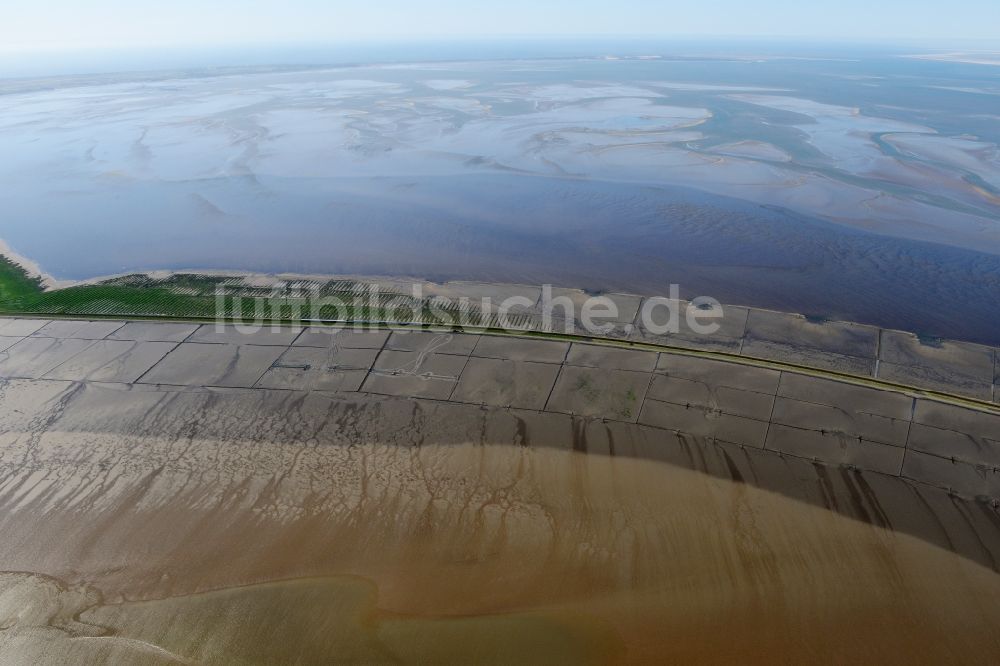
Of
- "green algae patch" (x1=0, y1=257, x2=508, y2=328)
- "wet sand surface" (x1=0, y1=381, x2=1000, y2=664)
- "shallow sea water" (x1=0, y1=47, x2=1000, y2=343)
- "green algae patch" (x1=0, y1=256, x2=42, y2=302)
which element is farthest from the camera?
"shallow sea water" (x1=0, y1=47, x2=1000, y2=343)

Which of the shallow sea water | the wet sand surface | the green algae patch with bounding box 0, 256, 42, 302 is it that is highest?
the shallow sea water

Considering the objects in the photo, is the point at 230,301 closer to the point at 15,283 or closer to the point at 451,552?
the point at 15,283

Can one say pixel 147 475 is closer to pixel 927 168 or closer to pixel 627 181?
pixel 627 181

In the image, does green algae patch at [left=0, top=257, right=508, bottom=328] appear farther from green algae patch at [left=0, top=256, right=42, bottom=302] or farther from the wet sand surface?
the wet sand surface

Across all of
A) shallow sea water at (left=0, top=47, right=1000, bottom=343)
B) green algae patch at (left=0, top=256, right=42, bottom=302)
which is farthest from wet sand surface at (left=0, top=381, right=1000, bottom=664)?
green algae patch at (left=0, top=256, right=42, bottom=302)

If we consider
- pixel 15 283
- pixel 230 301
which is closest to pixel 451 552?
pixel 230 301

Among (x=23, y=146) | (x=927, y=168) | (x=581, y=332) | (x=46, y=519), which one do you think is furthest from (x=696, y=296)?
(x=23, y=146)

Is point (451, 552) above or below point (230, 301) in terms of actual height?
below

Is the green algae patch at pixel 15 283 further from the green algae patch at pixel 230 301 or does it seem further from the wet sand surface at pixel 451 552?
the wet sand surface at pixel 451 552

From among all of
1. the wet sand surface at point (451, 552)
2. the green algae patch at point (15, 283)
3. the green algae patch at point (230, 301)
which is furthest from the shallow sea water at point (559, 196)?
the wet sand surface at point (451, 552)
